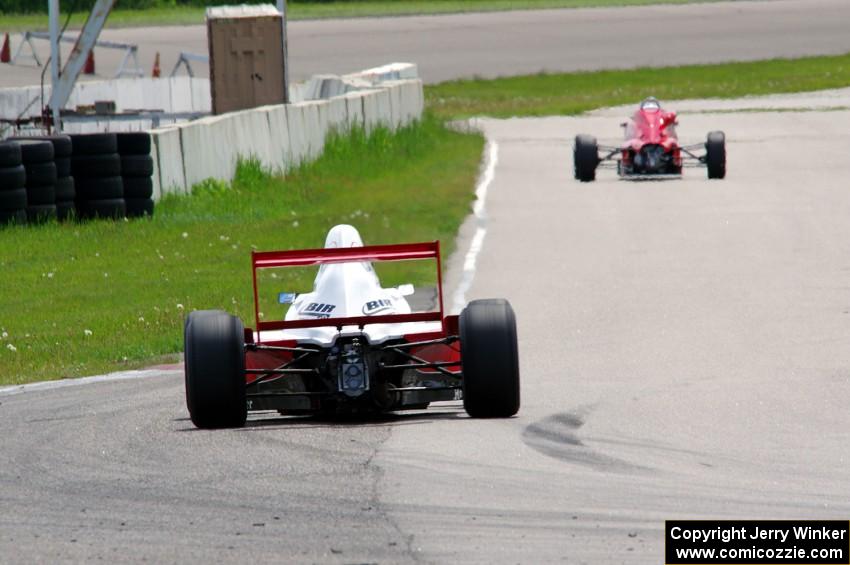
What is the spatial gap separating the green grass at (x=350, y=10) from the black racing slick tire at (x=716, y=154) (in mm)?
47428

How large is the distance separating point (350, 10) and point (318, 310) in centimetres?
6744

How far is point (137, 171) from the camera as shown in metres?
22.2

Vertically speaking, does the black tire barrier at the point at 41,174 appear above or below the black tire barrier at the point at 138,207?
above

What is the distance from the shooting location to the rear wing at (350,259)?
1032 centimetres

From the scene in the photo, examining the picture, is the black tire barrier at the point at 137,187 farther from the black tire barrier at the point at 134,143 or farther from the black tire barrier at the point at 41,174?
the black tire barrier at the point at 41,174

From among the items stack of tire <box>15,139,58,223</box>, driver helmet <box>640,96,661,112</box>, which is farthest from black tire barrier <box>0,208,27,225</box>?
driver helmet <box>640,96,661,112</box>

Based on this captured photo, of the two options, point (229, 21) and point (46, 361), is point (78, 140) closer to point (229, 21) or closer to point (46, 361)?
point (46, 361)

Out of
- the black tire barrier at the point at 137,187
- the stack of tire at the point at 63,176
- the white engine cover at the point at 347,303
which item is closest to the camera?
the white engine cover at the point at 347,303

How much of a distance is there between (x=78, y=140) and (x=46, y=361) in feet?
25.4

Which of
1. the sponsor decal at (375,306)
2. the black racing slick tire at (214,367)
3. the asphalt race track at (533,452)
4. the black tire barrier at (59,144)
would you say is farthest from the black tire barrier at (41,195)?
the black racing slick tire at (214,367)

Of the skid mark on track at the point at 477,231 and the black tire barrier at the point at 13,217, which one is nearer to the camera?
the skid mark on track at the point at 477,231

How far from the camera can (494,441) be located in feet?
31.8

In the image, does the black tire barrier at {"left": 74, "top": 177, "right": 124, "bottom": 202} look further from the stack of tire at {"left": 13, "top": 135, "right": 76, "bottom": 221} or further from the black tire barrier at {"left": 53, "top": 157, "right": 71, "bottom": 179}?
the black tire barrier at {"left": 53, "top": 157, "right": 71, "bottom": 179}

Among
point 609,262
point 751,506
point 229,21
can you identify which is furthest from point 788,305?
point 229,21
